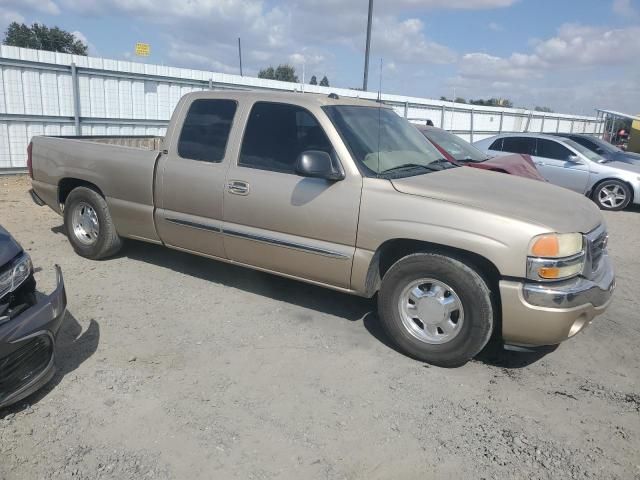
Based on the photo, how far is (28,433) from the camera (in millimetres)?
2801

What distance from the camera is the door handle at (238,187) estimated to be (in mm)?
4301

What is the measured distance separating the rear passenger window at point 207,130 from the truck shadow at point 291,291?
1344mm

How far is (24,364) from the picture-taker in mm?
2859

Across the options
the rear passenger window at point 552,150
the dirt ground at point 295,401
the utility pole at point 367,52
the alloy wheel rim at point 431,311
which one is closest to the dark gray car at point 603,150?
the rear passenger window at point 552,150

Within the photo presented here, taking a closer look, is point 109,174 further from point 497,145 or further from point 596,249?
point 497,145

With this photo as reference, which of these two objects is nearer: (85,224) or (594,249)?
(594,249)

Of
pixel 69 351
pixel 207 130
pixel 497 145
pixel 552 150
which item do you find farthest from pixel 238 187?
pixel 552 150

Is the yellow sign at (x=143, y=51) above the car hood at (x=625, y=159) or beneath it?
above

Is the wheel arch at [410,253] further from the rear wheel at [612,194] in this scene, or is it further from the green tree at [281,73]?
the green tree at [281,73]

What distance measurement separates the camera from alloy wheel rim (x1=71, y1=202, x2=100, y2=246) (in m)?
5.55

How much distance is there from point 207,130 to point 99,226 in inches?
68.8

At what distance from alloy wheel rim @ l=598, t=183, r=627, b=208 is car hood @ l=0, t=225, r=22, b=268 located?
456 inches

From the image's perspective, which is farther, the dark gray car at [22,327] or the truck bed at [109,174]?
the truck bed at [109,174]

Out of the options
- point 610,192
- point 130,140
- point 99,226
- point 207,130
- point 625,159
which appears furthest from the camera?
point 625,159
